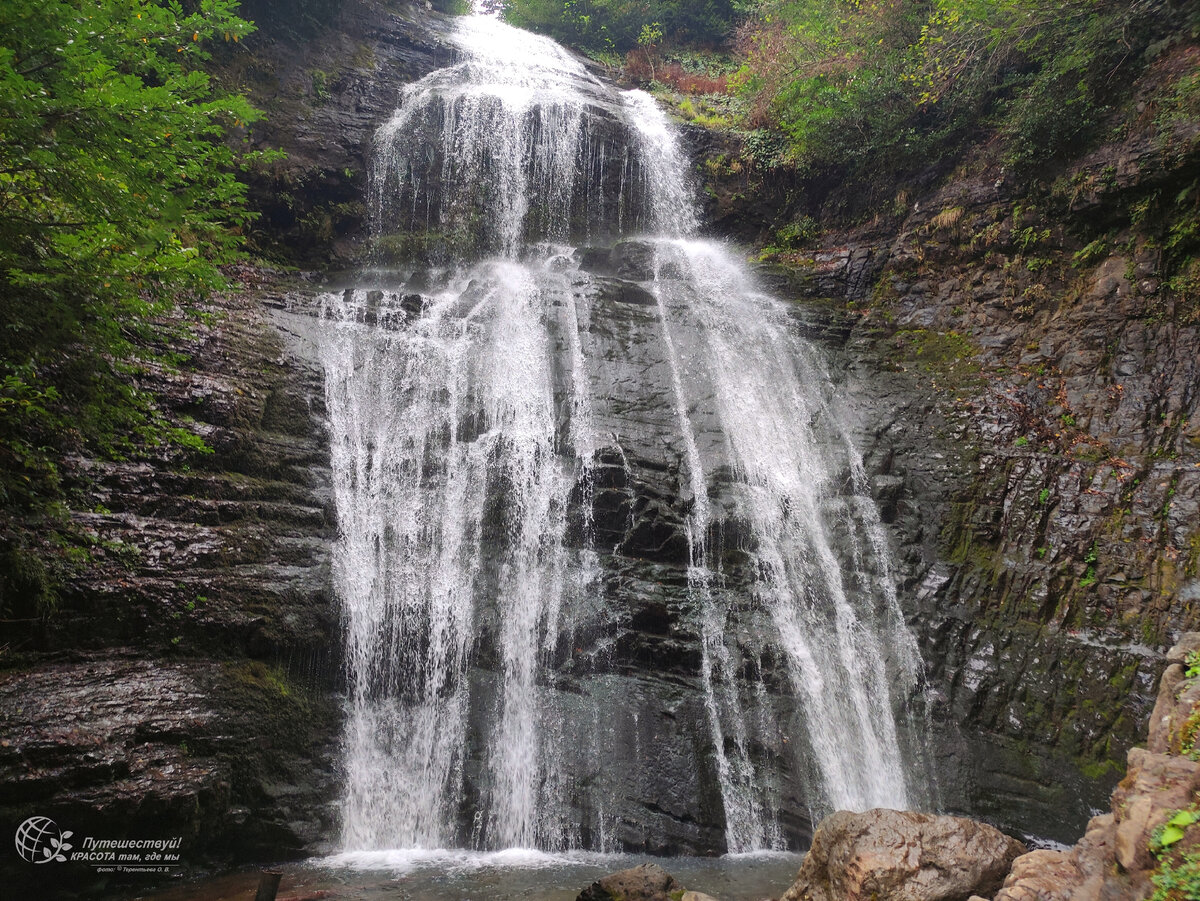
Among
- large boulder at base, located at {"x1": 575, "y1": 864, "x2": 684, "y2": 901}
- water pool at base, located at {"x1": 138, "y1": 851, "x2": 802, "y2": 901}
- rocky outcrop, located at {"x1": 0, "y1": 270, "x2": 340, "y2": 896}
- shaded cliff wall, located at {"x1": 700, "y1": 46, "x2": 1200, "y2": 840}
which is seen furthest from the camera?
shaded cliff wall, located at {"x1": 700, "y1": 46, "x2": 1200, "y2": 840}

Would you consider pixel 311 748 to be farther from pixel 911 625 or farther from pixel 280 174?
pixel 280 174

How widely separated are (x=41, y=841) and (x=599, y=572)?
5530 mm

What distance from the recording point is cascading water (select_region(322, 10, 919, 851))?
679 cm

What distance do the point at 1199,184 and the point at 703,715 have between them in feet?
32.7

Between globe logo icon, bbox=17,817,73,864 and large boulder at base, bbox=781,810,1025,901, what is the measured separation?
18.1 feet

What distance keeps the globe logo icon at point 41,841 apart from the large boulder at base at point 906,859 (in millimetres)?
5509

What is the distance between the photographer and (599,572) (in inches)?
320

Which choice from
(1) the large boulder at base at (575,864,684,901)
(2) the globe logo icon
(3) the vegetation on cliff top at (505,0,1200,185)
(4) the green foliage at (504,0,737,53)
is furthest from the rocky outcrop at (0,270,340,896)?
(4) the green foliage at (504,0,737,53)

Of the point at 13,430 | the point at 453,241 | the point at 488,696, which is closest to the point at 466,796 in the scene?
the point at 488,696

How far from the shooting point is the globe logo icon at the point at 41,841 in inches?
188

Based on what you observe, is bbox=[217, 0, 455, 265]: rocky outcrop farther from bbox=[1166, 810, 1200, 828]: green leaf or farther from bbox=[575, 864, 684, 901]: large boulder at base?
bbox=[1166, 810, 1200, 828]: green leaf

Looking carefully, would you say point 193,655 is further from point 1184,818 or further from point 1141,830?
point 1184,818
